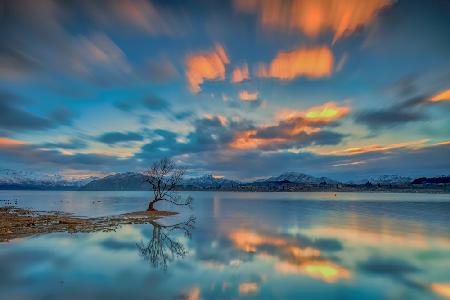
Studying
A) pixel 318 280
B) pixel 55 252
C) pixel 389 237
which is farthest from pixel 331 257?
pixel 55 252

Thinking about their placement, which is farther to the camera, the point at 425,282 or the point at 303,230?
the point at 303,230

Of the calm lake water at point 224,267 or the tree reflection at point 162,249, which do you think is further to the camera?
the tree reflection at point 162,249

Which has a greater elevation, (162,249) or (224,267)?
(162,249)

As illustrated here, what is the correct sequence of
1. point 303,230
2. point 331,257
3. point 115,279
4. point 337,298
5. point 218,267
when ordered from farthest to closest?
point 303,230 → point 331,257 → point 218,267 → point 115,279 → point 337,298

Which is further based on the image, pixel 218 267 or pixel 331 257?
pixel 331 257

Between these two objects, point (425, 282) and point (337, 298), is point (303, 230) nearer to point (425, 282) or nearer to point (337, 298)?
point (425, 282)

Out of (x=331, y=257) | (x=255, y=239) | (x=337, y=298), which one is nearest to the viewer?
(x=337, y=298)

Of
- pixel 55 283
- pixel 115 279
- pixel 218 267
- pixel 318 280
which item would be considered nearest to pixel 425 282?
pixel 318 280

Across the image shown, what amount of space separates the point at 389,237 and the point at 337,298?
21649mm

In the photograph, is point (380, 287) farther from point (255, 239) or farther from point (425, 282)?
point (255, 239)

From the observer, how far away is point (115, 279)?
1664cm

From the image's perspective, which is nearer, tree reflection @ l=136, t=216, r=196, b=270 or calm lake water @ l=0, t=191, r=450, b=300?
calm lake water @ l=0, t=191, r=450, b=300

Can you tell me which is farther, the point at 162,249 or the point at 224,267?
the point at 162,249

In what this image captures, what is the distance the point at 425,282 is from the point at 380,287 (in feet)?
10.8
